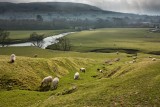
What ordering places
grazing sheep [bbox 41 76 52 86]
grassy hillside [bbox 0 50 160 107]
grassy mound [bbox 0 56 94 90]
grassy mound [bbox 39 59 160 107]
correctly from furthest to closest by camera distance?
grazing sheep [bbox 41 76 52 86] → grassy mound [bbox 0 56 94 90] → grassy hillside [bbox 0 50 160 107] → grassy mound [bbox 39 59 160 107]

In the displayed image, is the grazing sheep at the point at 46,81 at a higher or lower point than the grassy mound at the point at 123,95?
lower

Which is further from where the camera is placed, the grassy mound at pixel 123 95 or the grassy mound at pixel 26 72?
the grassy mound at pixel 26 72

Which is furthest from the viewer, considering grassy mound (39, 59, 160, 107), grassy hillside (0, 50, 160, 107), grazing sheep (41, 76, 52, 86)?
grazing sheep (41, 76, 52, 86)

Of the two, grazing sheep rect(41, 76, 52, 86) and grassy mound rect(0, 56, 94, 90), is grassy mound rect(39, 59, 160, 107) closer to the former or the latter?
grazing sheep rect(41, 76, 52, 86)

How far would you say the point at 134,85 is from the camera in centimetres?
3706

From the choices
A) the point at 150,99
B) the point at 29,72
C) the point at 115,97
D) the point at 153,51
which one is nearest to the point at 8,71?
the point at 29,72

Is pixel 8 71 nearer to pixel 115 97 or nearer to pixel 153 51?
pixel 115 97

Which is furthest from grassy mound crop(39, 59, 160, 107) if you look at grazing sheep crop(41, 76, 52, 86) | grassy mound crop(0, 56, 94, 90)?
grassy mound crop(0, 56, 94, 90)

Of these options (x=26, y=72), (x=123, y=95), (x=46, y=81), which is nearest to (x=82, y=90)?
(x=123, y=95)

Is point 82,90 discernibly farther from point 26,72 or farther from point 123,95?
point 26,72

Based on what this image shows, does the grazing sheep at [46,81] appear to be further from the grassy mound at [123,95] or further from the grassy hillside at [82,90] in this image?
the grassy mound at [123,95]

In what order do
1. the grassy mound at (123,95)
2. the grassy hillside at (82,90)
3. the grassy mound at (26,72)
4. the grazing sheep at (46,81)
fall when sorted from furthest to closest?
the grazing sheep at (46,81) → the grassy mound at (26,72) → the grassy hillside at (82,90) → the grassy mound at (123,95)

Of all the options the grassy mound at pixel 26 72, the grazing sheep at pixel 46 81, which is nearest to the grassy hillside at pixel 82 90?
the grassy mound at pixel 26 72

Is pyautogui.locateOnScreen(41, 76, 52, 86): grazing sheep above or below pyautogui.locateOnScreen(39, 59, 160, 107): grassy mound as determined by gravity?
below
